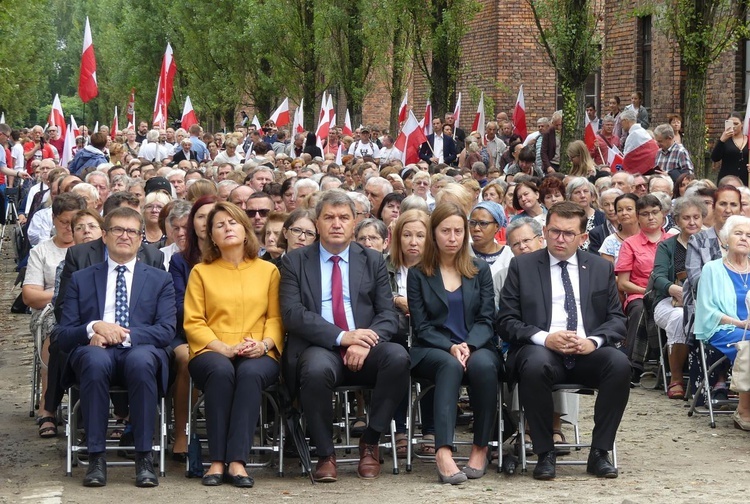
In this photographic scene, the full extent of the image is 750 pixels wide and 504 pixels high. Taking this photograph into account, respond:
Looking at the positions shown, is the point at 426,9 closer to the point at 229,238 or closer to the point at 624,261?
the point at 624,261

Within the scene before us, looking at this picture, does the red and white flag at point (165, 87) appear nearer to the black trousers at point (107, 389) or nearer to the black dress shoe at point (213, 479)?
the black trousers at point (107, 389)

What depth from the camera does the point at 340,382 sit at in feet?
28.8

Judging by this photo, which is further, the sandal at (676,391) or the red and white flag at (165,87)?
the red and white flag at (165,87)

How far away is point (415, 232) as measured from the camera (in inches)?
376

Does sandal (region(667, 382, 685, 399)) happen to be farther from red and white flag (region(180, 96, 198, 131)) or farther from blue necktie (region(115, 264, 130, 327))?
red and white flag (region(180, 96, 198, 131))

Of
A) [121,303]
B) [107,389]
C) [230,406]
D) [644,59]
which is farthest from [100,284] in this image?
[644,59]

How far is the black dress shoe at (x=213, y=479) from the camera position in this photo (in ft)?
27.5

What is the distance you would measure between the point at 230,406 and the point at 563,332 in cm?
216

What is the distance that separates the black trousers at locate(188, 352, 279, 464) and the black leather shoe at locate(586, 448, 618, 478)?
7.04ft

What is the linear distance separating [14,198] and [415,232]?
1955 cm

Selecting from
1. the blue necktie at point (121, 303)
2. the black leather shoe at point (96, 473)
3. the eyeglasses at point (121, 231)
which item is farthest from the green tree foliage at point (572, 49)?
the black leather shoe at point (96, 473)

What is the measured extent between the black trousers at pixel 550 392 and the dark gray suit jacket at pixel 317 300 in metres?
0.95

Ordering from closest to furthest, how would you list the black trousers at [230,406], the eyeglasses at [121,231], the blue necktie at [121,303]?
the black trousers at [230,406], the blue necktie at [121,303], the eyeglasses at [121,231]

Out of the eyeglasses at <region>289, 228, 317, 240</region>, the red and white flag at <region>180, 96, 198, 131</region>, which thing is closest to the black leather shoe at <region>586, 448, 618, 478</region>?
the eyeglasses at <region>289, 228, 317, 240</region>
